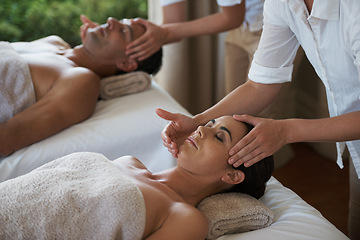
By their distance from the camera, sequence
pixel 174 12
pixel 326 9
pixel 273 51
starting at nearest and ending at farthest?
pixel 326 9 → pixel 273 51 → pixel 174 12

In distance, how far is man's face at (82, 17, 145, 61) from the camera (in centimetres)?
235

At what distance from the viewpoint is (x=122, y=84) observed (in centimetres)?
232

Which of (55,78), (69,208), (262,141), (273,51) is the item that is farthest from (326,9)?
(55,78)

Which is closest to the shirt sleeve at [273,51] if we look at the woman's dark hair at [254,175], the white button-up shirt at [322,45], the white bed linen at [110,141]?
the white button-up shirt at [322,45]

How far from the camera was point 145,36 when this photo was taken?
236 centimetres

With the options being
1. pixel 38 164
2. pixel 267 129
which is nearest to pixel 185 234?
pixel 267 129

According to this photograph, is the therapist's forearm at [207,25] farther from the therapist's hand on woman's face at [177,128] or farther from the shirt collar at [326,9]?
the shirt collar at [326,9]

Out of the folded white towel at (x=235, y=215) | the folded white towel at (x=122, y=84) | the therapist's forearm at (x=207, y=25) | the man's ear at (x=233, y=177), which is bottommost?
the folded white towel at (x=235, y=215)

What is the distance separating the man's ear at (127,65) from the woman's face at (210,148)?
3.20ft

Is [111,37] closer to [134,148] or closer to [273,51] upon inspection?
[134,148]

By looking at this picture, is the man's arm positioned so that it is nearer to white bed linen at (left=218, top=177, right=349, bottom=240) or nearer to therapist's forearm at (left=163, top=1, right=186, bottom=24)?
therapist's forearm at (left=163, top=1, right=186, bottom=24)

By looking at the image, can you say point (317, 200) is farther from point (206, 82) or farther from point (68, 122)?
point (68, 122)

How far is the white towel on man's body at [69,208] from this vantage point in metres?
1.24

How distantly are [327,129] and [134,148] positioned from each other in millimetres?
920
